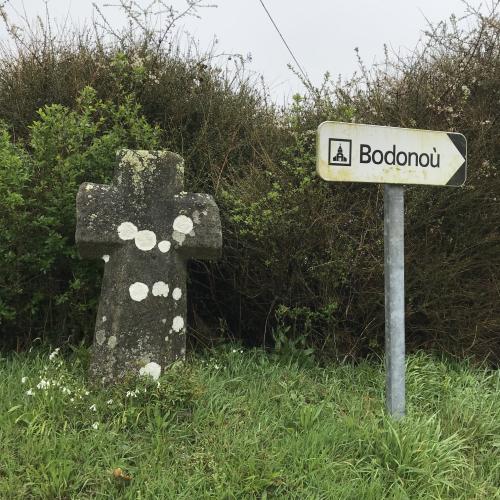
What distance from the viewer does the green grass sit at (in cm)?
220

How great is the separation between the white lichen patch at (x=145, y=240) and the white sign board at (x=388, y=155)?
1.08 metres

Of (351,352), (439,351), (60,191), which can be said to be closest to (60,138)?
(60,191)

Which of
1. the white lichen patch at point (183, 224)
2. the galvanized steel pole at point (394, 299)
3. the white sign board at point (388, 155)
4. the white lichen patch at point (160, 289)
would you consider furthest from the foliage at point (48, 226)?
the galvanized steel pole at point (394, 299)

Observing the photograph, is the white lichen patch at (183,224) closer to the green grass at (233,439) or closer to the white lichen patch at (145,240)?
the white lichen patch at (145,240)

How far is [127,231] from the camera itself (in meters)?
2.92

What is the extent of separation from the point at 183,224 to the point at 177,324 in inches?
22.7

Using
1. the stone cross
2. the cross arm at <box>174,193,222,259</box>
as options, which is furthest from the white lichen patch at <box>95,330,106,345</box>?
the cross arm at <box>174,193,222,259</box>

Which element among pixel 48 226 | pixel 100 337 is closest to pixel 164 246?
pixel 100 337

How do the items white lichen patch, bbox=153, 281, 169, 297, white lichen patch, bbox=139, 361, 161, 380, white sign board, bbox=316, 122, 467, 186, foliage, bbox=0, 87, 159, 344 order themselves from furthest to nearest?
foliage, bbox=0, 87, 159, 344, white lichen patch, bbox=153, 281, 169, 297, white lichen patch, bbox=139, 361, 161, 380, white sign board, bbox=316, 122, 467, 186

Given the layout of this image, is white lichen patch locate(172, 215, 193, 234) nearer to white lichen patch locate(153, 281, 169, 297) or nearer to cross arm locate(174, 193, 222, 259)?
cross arm locate(174, 193, 222, 259)

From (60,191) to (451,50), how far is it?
11.4 feet

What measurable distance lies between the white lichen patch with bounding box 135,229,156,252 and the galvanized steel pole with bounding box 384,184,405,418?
1.29m

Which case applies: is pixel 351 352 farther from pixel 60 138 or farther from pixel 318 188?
pixel 60 138

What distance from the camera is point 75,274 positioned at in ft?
11.5
